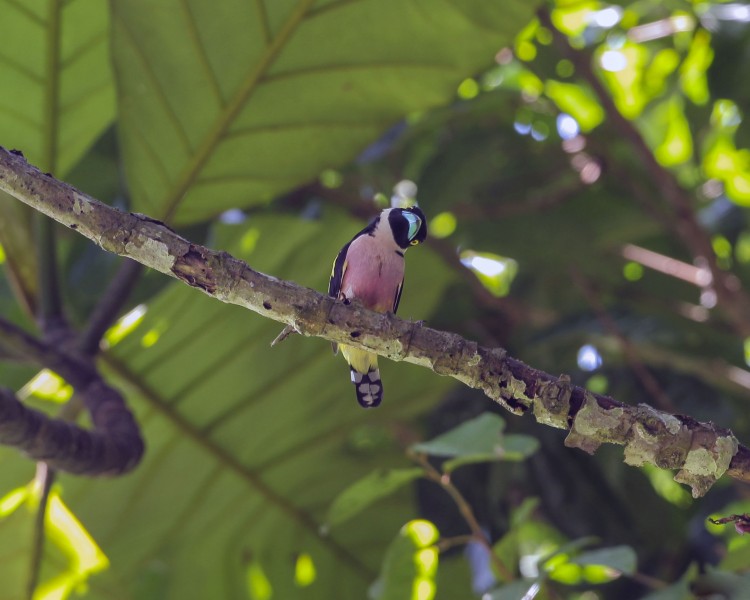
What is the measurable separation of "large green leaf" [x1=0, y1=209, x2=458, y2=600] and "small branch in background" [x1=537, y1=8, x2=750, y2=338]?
0.80m

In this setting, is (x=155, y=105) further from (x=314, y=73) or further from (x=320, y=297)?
(x=320, y=297)

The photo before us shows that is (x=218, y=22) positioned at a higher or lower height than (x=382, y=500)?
higher

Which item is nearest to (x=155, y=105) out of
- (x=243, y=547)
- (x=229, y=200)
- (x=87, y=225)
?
(x=229, y=200)

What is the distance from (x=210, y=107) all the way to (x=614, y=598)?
84.7 inches

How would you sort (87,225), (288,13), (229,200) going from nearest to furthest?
(87,225) → (288,13) → (229,200)

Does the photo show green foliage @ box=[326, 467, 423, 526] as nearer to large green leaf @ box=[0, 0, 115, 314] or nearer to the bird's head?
the bird's head

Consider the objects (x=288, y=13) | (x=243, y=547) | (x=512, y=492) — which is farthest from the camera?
(x=512, y=492)

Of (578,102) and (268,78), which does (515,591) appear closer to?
(268,78)

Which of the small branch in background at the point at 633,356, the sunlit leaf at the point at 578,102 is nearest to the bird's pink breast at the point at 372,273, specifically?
the small branch in background at the point at 633,356

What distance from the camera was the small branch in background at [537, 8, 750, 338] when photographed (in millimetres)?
2926

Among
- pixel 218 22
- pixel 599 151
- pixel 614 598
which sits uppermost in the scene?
pixel 599 151

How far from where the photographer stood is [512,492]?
3332mm

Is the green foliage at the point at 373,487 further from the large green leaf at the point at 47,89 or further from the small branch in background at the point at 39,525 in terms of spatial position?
the large green leaf at the point at 47,89

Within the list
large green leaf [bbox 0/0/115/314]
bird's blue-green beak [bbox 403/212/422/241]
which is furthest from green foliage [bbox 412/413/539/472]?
large green leaf [bbox 0/0/115/314]
